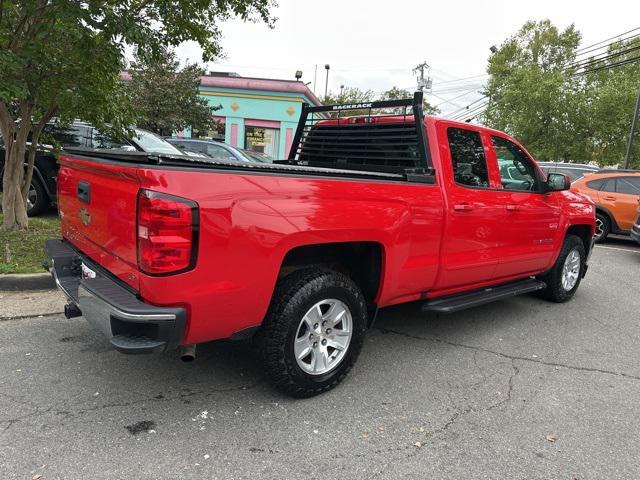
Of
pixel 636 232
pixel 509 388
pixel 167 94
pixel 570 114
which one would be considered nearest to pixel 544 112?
pixel 570 114

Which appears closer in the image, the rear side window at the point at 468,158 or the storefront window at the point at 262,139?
the rear side window at the point at 468,158

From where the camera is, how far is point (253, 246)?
266 centimetres

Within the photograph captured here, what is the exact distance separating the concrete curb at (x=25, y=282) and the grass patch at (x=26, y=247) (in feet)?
0.40

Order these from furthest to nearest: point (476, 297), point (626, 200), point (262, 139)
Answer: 1. point (262, 139)
2. point (626, 200)
3. point (476, 297)

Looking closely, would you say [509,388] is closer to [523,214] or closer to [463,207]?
[463,207]

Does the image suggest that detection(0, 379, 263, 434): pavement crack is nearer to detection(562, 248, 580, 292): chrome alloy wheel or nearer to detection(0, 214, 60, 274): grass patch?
detection(0, 214, 60, 274): grass patch

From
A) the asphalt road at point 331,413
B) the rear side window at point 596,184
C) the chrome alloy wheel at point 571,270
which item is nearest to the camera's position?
the asphalt road at point 331,413

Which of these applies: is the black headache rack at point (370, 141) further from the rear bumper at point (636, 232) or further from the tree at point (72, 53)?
the rear bumper at point (636, 232)

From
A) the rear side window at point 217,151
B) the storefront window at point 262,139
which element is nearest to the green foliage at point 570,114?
the storefront window at point 262,139

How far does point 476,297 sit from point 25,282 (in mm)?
4489

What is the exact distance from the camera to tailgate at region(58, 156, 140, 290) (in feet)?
8.39

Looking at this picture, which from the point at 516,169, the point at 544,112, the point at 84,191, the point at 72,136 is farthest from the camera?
the point at 544,112

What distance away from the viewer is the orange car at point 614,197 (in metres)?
10.5

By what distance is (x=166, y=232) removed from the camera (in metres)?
2.39
